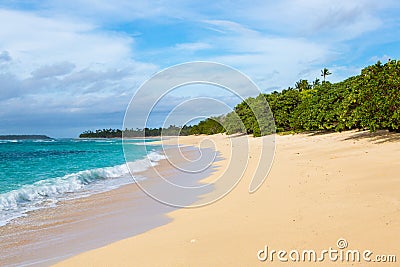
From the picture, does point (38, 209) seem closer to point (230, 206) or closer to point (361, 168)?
point (230, 206)

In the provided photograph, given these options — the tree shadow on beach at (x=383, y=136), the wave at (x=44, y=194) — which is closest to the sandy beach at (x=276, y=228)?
the wave at (x=44, y=194)

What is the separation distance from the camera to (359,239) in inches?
203

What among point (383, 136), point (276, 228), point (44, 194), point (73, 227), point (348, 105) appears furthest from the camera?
point (348, 105)

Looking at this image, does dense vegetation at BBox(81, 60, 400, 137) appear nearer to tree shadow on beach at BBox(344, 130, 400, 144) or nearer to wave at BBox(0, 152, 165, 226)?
tree shadow on beach at BBox(344, 130, 400, 144)

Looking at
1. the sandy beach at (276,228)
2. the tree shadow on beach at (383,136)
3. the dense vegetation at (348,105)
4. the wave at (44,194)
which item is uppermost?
the dense vegetation at (348,105)

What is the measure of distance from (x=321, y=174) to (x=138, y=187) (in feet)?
22.4

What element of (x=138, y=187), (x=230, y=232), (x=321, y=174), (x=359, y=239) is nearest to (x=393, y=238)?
(x=359, y=239)

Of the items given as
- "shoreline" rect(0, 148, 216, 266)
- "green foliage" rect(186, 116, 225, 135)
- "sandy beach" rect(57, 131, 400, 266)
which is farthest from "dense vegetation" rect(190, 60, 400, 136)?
"green foliage" rect(186, 116, 225, 135)

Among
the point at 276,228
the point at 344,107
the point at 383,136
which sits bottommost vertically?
the point at 276,228

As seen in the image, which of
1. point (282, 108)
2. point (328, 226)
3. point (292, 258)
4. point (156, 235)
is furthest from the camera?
point (282, 108)

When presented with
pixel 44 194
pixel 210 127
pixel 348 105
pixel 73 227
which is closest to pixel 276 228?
pixel 73 227

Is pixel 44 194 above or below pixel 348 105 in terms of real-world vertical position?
below

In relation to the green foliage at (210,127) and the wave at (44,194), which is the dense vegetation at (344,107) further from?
the green foliage at (210,127)

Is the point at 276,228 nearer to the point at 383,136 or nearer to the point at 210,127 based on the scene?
the point at 383,136
